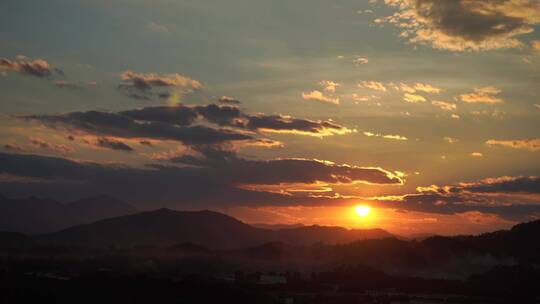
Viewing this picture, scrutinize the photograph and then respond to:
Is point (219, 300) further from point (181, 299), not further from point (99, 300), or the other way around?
point (99, 300)

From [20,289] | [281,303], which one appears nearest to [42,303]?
[20,289]

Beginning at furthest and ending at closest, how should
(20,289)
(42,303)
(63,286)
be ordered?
(63,286) < (20,289) < (42,303)

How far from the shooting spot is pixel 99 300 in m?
176

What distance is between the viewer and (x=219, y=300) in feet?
637

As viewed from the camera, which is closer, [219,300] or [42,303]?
[42,303]

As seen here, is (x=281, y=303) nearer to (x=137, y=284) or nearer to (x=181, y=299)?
(x=181, y=299)

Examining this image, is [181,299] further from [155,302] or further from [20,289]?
[20,289]

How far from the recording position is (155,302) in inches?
6973

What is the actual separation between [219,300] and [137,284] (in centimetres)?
2738

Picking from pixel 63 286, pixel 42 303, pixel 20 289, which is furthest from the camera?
pixel 63 286

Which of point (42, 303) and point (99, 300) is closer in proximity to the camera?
point (42, 303)

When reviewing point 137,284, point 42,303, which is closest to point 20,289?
point 42,303

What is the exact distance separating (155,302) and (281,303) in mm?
44534

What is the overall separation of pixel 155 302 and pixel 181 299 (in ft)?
30.9
